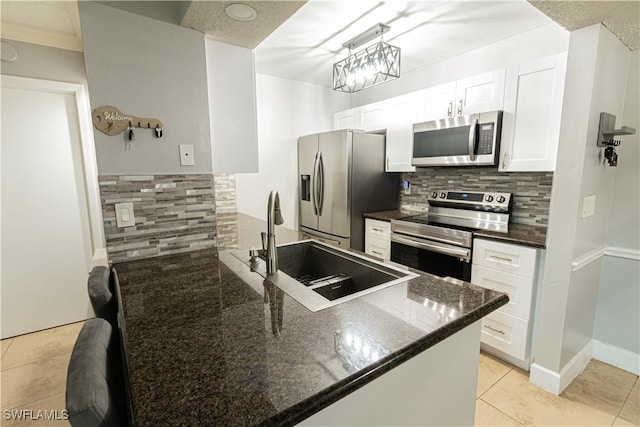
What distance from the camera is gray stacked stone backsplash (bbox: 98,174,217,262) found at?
148cm

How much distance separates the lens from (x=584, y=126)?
166 cm

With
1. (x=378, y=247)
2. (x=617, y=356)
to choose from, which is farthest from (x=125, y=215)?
(x=617, y=356)

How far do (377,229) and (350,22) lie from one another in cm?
184

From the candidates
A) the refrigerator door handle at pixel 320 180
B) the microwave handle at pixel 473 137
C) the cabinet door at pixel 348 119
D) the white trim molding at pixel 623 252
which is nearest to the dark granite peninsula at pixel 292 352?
the microwave handle at pixel 473 137

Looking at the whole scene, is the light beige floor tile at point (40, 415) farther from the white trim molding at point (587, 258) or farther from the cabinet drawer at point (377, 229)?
the white trim molding at point (587, 258)

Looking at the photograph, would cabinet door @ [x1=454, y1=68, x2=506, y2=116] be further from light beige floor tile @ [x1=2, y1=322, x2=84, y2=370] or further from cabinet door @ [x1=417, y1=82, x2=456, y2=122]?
light beige floor tile @ [x1=2, y1=322, x2=84, y2=370]

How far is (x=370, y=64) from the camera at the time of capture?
7.36ft

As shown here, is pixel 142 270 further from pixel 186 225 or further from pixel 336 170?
pixel 336 170

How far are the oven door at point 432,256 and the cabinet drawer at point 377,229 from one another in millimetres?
122

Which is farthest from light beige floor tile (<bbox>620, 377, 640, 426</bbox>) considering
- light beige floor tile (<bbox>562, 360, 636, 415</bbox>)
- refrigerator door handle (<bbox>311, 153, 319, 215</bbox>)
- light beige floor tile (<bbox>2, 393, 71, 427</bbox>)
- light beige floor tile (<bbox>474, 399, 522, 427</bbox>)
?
light beige floor tile (<bbox>2, 393, 71, 427</bbox>)

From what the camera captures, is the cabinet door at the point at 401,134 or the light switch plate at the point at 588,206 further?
the cabinet door at the point at 401,134

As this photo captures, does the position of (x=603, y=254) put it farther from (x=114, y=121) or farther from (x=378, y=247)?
(x=114, y=121)

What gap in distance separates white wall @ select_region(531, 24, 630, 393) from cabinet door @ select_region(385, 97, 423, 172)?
4.25ft

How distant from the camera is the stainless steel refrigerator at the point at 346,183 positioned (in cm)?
309
